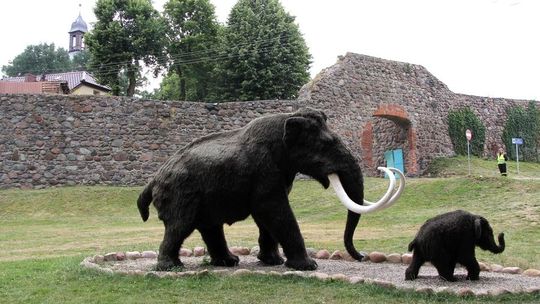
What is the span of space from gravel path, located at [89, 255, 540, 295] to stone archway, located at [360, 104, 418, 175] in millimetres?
16768

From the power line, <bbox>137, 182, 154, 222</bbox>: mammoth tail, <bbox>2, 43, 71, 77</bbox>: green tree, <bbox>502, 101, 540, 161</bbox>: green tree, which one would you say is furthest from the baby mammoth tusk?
<bbox>2, 43, 71, 77</bbox>: green tree

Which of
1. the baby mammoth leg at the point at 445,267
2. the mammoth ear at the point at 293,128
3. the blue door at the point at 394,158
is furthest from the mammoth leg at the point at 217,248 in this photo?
the blue door at the point at 394,158

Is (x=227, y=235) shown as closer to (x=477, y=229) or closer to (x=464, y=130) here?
(x=477, y=229)

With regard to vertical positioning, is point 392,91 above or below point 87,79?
below

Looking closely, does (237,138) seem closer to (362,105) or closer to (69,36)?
(362,105)

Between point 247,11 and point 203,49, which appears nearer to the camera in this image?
→ point 247,11

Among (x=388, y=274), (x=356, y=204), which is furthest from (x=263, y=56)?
(x=356, y=204)

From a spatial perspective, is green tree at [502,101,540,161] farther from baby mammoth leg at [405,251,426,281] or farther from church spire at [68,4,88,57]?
church spire at [68,4,88,57]

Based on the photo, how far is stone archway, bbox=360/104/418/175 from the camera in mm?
24672

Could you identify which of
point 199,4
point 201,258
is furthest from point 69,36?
point 201,258

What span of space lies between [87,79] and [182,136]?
87.4 feet

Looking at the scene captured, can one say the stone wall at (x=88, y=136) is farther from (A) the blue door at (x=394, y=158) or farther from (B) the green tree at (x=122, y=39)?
(B) the green tree at (x=122, y=39)

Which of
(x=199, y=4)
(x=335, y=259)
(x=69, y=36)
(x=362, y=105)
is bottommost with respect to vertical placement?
(x=335, y=259)

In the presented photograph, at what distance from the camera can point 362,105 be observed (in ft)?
80.7
